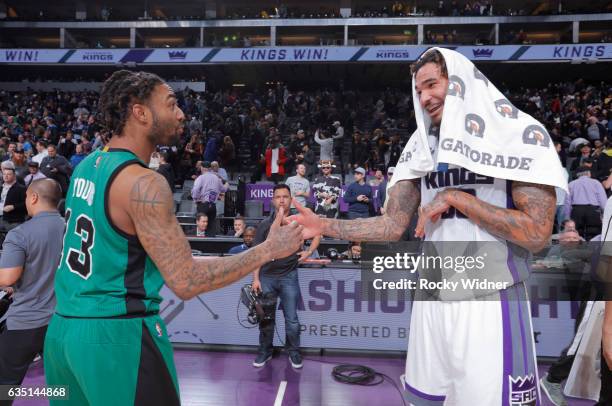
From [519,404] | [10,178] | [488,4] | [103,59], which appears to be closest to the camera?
[519,404]

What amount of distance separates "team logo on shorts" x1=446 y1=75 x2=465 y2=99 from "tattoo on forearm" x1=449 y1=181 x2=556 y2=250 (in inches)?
16.6

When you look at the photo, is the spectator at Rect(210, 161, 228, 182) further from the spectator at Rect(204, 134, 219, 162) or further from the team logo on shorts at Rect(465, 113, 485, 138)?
the team logo on shorts at Rect(465, 113, 485, 138)

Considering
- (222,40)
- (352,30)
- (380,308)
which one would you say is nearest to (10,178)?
(380,308)

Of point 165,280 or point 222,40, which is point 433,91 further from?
point 222,40

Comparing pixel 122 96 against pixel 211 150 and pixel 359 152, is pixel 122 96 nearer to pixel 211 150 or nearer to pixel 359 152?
pixel 211 150

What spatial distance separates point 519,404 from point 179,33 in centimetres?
3865

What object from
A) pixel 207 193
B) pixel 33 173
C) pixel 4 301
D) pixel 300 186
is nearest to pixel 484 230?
pixel 4 301

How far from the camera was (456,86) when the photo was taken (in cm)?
204

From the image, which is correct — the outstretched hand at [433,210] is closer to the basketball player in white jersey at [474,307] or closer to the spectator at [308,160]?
the basketball player in white jersey at [474,307]

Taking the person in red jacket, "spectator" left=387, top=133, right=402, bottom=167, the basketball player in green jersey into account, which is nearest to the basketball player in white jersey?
the basketball player in green jersey

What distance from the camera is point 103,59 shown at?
26469 millimetres

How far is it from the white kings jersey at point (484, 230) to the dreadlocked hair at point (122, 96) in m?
1.33

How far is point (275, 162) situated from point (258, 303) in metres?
7.99

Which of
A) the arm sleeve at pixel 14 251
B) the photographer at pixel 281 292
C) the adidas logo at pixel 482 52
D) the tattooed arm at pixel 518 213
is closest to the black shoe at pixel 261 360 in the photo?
the photographer at pixel 281 292
